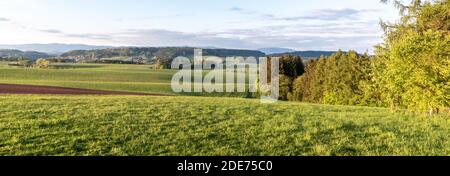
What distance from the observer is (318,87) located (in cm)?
8294

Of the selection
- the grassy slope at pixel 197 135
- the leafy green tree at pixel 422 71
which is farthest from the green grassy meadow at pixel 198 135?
the leafy green tree at pixel 422 71

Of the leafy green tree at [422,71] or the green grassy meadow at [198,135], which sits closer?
the green grassy meadow at [198,135]

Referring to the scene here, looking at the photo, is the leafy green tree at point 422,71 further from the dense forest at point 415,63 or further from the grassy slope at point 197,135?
the grassy slope at point 197,135

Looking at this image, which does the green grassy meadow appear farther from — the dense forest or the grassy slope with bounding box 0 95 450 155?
the dense forest

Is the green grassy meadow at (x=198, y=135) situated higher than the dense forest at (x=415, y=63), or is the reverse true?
the dense forest at (x=415, y=63)

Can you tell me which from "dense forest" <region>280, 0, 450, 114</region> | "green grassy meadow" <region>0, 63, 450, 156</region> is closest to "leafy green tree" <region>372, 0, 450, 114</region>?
"dense forest" <region>280, 0, 450, 114</region>

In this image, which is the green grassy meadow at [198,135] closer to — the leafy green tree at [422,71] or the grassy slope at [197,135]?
the grassy slope at [197,135]

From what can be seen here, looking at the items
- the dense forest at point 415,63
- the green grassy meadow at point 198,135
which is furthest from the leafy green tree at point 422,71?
the green grassy meadow at point 198,135

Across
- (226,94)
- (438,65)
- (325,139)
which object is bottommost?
(226,94)

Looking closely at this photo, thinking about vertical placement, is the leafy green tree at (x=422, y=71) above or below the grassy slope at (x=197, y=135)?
above
